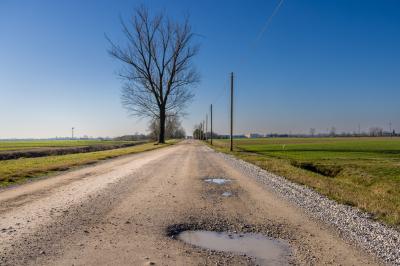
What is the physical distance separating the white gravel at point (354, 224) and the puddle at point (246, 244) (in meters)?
1.22

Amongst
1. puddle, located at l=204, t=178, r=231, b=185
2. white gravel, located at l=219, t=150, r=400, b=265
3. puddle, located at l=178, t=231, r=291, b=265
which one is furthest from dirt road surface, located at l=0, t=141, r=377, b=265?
puddle, located at l=204, t=178, r=231, b=185

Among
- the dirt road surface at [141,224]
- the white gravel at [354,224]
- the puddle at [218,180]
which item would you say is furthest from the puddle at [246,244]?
the puddle at [218,180]

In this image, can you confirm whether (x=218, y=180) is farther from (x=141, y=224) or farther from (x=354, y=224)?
(x=141, y=224)

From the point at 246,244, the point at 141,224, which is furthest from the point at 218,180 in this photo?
the point at 246,244

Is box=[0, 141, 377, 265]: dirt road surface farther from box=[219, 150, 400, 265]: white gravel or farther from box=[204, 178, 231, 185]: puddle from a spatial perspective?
box=[204, 178, 231, 185]: puddle

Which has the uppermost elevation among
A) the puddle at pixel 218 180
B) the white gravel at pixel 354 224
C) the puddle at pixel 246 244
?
the puddle at pixel 218 180

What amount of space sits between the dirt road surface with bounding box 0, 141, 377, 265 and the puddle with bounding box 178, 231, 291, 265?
15cm

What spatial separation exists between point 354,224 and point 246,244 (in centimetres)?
241

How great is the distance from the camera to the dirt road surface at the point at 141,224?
436cm

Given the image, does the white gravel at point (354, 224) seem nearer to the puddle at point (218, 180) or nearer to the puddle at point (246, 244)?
the puddle at point (246, 244)

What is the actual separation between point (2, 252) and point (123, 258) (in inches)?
60.6

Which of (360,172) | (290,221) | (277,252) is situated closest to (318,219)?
(290,221)

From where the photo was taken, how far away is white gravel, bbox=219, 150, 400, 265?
479cm

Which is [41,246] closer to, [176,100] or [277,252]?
[277,252]
